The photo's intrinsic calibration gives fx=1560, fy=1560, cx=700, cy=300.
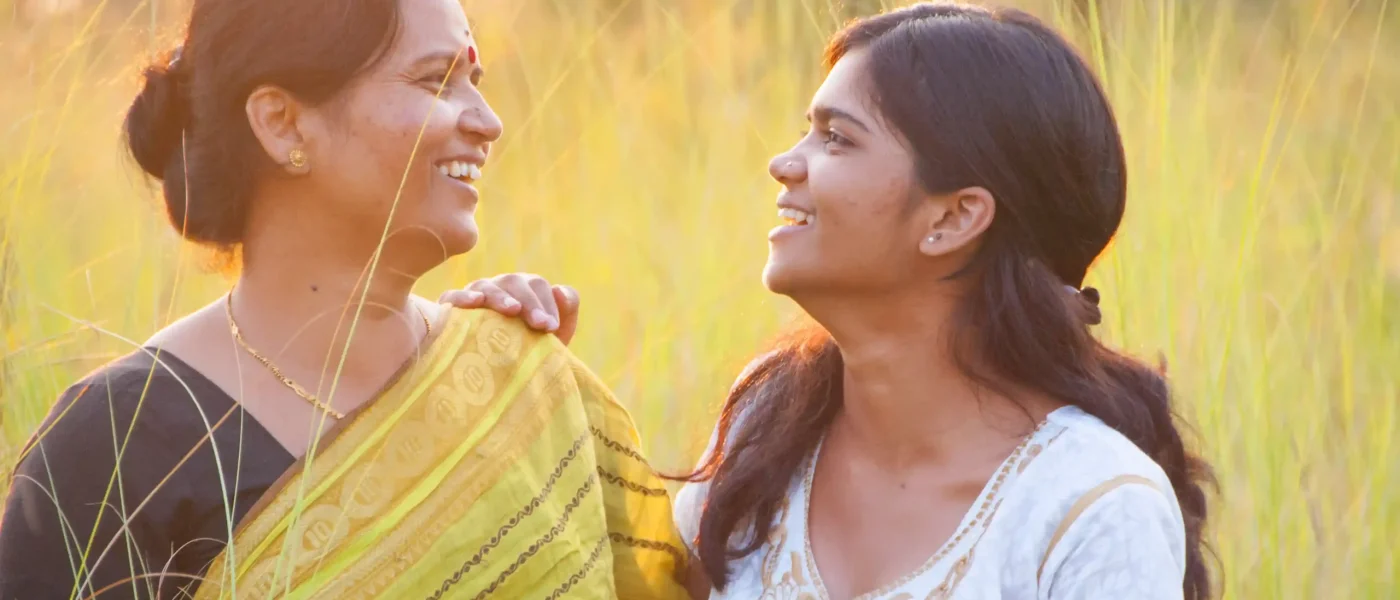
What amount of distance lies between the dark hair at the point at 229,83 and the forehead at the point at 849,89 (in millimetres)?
732

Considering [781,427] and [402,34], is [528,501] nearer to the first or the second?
[781,427]

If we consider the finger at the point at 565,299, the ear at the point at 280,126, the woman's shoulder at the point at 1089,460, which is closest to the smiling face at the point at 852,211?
the woman's shoulder at the point at 1089,460

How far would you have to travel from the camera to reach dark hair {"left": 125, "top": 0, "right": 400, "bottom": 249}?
8.32 ft

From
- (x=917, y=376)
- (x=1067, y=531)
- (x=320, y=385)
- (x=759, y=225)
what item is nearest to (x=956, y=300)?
(x=917, y=376)

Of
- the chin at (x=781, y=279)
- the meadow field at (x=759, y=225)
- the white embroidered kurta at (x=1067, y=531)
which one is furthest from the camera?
the meadow field at (x=759, y=225)

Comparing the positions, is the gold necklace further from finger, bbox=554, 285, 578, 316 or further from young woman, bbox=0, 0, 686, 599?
finger, bbox=554, 285, 578, 316

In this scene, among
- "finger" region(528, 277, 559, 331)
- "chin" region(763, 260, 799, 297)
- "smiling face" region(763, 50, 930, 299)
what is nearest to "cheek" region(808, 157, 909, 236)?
"smiling face" region(763, 50, 930, 299)

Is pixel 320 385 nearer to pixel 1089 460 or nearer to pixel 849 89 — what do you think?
pixel 849 89

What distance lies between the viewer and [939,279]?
8.57 ft

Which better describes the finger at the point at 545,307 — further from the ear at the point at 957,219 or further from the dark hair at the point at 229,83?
the ear at the point at 957,219

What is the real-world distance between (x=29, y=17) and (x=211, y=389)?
2.11m

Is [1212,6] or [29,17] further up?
[29,17]

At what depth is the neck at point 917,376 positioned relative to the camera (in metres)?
2.59

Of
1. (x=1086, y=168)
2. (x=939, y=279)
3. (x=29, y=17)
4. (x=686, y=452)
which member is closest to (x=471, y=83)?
(x=939, y=279)
